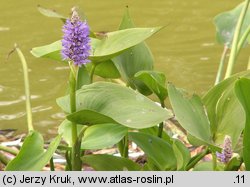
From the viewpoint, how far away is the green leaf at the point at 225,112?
153 cm

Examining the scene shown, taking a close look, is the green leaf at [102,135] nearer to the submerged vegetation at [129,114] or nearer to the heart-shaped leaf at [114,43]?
the submerged vegetation at [129,114]

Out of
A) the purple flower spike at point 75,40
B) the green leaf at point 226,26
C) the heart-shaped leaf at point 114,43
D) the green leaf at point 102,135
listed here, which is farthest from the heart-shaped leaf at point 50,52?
the green leaf at point 226,26

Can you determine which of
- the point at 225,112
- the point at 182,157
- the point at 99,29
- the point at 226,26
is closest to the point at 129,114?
the point at 182,157

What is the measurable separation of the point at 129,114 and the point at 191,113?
0.48 feet

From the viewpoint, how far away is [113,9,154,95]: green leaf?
1.81 m

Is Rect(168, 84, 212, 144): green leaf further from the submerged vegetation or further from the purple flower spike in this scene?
the purple flower spike

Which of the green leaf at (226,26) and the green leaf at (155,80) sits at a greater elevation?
the green leaf at (226,26)

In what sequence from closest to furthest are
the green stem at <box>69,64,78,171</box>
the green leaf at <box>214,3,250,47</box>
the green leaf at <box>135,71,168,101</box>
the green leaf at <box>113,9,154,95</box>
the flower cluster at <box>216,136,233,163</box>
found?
the flower cluster at <box>216,136,233,163</box>
the green stem at <box>69,64,78,171</box>
the green leaf at <box>135,71,168,101</box>
the green leaf at <box>113,9,154,95</box>
the green leaf at <box>214,3,250,47</box>

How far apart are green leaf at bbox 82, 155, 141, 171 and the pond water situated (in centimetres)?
85

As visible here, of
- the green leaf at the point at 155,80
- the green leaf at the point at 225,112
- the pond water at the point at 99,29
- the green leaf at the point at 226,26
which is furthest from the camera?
the pond water at the point at 99,29

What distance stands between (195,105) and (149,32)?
213mm

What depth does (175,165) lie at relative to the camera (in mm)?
1609

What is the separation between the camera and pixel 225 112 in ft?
5.15

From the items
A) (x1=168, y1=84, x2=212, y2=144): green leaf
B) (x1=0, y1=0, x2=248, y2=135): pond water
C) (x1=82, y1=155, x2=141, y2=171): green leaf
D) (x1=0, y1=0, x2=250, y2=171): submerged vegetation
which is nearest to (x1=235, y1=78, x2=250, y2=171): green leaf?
(x1=0, y1=0, x2=250, y2=171): submerged vegetation
